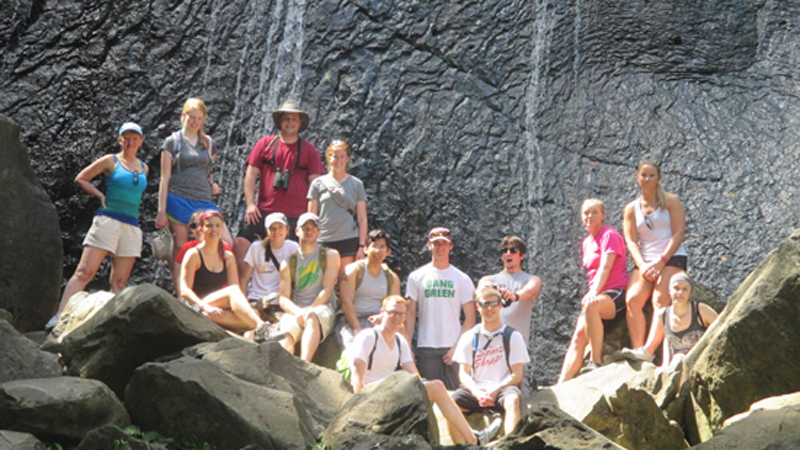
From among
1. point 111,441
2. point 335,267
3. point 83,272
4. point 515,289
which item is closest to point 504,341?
point 515,289

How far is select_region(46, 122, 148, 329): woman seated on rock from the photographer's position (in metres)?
8.55

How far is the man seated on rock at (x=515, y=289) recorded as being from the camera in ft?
27.0

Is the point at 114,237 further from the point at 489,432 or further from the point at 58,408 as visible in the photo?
the point at 489,432

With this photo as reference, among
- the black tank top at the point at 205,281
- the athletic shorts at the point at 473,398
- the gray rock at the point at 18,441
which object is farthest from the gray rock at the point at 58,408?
the athletic shorts at the point at 473,398

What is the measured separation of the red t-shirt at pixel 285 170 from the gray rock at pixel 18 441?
4.03 m

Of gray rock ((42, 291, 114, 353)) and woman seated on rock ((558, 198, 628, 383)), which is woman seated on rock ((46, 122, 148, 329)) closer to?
gray rock ((42, 291, 114, 353))

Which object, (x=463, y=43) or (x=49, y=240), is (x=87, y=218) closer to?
(x=49, y=240)

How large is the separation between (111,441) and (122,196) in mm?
3646

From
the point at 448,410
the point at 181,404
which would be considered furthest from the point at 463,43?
the point at 181,404

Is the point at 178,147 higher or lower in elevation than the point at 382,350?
higher

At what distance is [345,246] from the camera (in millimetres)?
9016

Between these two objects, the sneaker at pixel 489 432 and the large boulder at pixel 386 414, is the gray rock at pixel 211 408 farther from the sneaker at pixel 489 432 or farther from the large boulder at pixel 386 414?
the sneaker at pixel 489 432

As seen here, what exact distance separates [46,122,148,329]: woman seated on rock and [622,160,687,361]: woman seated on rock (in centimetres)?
499

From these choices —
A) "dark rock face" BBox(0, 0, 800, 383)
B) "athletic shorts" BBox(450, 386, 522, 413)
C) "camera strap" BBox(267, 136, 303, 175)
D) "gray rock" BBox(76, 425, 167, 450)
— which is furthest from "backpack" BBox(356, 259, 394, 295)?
"gray rock" BBox(76, 425, 167, 450)
